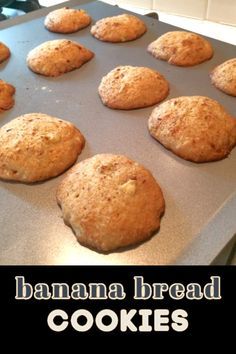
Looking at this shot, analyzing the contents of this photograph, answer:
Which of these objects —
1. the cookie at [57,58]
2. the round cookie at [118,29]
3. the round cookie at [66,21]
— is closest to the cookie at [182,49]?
the round cookie at [118,29]

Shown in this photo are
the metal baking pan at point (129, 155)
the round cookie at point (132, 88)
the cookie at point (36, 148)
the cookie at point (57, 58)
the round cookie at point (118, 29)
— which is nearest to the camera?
the metal baking pan at point (129, 155)

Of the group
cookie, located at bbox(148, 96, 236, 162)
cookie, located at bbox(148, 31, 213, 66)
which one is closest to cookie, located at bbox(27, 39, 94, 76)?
cookie, located at bbox(148, 31, 213, 66)

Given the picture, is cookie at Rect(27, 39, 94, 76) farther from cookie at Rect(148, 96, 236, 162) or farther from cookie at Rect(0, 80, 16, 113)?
cookie at Rect(148, 96, 236, 162)

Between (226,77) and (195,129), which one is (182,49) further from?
(195,129)

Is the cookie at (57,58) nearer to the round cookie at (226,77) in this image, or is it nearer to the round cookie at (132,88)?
the round cookie at (132,88)

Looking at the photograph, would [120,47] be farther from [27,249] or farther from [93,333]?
[93,333]
